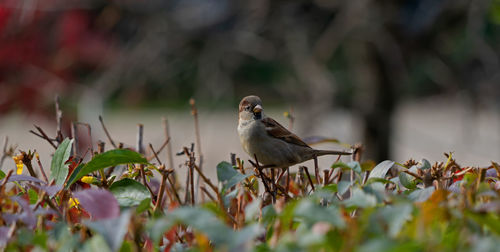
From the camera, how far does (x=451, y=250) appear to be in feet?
2.27

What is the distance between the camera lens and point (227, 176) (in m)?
0.98

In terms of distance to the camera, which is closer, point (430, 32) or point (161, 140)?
point (161, 140)

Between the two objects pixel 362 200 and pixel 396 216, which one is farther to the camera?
pixel 362 200

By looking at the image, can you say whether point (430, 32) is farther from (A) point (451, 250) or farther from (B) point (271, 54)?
(A) point (451, 250)

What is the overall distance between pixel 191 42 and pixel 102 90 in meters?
0.76

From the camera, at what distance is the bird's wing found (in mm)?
1558

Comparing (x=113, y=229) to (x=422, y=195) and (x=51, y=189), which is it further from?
(x=422, y=195)

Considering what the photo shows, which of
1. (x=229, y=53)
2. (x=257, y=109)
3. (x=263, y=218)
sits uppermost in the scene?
(x=229, y=53)

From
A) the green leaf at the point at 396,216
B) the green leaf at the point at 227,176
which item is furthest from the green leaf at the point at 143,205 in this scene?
the green leaf at the point at 396,216

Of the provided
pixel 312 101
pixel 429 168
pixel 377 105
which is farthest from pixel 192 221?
pixel 377 105

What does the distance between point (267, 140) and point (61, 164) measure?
2.02ft

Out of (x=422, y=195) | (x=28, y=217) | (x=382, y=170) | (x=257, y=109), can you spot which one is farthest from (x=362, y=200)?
(x=257, y=109)

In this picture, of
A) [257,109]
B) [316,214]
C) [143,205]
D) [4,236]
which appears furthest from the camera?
[257,109]

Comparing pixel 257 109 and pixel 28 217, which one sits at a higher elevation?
pixel 257 109
